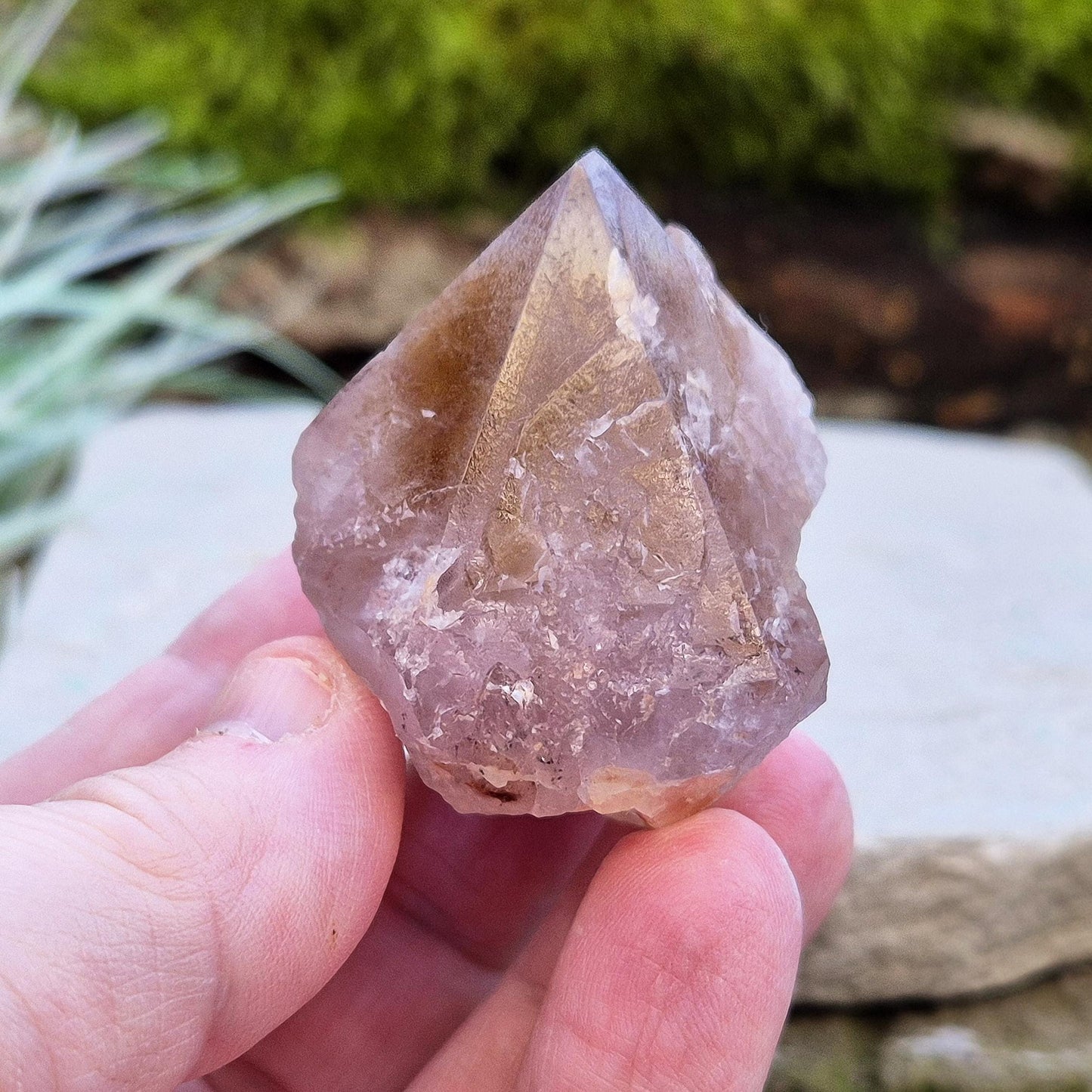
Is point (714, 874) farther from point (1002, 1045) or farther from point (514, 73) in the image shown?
point (514, 73)

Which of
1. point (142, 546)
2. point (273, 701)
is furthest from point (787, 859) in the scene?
point (142, 546)

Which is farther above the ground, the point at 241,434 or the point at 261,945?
the point at 261,945

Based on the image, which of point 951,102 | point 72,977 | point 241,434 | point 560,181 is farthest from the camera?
point 951,102

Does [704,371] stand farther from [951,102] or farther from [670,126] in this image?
[951,102]

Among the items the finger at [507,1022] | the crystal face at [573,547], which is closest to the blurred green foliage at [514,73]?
the crystal face at [573,547]

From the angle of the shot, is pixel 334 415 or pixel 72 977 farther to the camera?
pixel 334 415

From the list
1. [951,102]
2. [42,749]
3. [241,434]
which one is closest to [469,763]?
[42,749]

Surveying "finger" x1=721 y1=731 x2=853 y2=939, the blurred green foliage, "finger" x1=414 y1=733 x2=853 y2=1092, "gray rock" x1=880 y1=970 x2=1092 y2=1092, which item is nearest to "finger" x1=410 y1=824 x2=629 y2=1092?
"finger" x1=414 y1=733 x2=853 y2=1092
